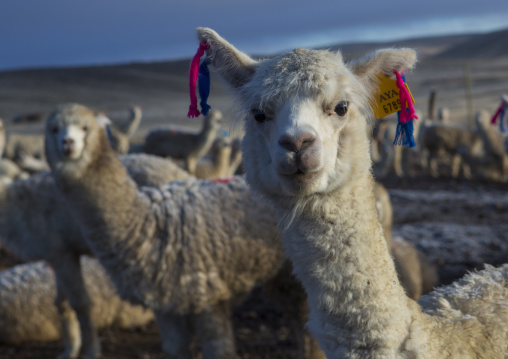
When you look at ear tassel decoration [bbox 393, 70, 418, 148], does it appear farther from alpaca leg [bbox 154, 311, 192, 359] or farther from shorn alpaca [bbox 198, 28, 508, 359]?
alpaca leg [bbox 154, 311, 192, 359]

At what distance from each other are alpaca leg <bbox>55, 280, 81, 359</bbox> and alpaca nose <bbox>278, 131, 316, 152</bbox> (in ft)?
13.6

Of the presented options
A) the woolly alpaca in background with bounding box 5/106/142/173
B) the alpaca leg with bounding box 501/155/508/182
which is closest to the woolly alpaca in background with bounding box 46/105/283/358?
Answer: the woolly alpaca in background with bounding box 5/106/142/173

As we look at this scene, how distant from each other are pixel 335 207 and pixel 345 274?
10.2 inches

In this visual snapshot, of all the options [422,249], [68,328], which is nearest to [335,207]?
[68,328]

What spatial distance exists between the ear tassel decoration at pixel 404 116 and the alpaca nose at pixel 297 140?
2.14 feet

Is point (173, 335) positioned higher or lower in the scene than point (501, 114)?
lower

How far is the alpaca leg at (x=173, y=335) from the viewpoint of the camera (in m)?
4.53

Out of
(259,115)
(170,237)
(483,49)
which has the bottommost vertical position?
(170,237)

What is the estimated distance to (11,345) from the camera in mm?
6094

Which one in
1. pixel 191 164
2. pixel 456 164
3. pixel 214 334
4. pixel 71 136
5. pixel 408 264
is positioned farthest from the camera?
pixel 456 164

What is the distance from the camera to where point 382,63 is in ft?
8.48

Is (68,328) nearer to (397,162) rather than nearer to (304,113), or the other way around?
(304,113)

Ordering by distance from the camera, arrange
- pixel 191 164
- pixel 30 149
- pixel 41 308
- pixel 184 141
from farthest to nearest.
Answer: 1. pixel 30 149
2. pixel 184 141
3. pixel 191 164
4. pixel 41 308

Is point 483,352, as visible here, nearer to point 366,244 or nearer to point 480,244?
point 366,244
